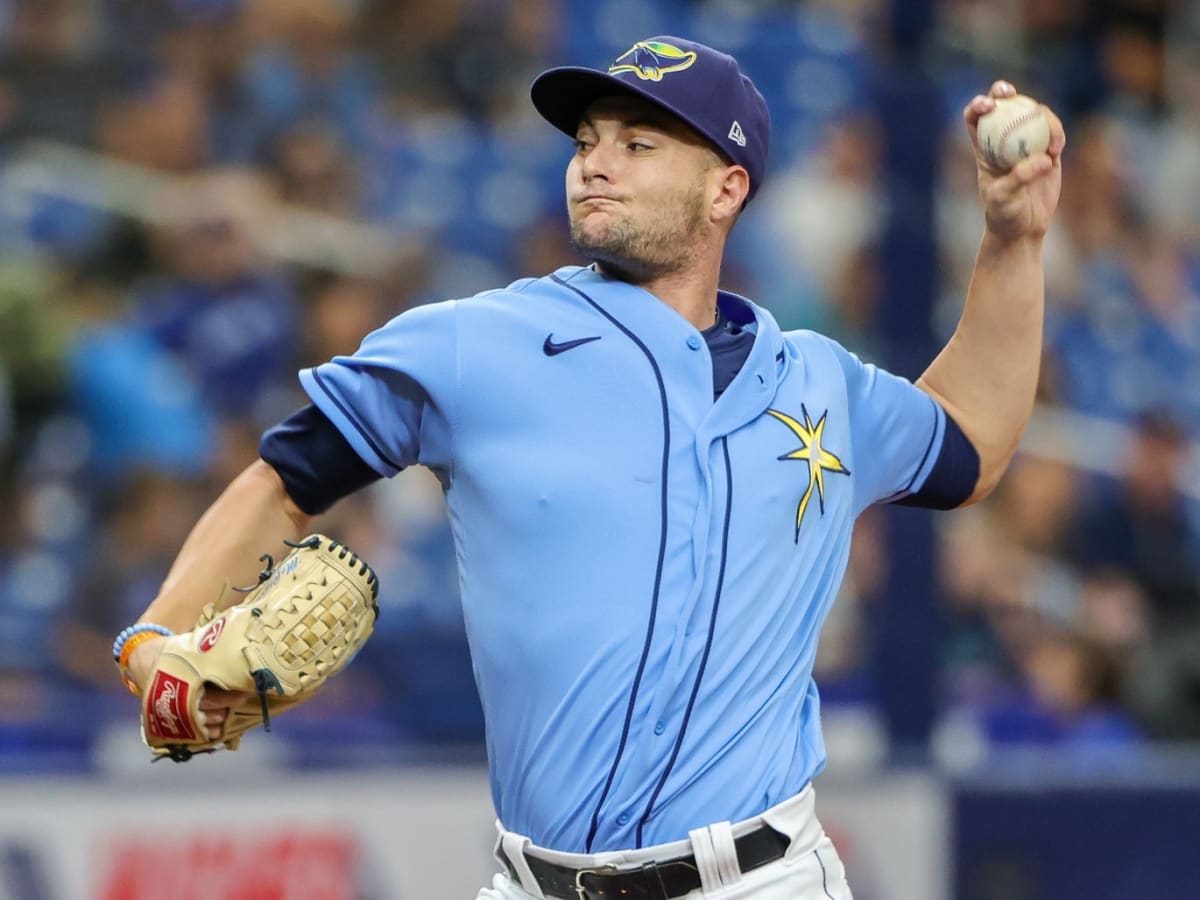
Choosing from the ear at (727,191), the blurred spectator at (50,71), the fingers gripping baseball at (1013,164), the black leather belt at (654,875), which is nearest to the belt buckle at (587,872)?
the black leather belt at (654,875)

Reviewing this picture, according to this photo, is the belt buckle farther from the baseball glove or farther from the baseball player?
the baseball glove

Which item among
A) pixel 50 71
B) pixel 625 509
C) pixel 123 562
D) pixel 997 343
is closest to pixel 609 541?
pixel 625 509

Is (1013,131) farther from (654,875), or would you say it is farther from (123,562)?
(123,562)

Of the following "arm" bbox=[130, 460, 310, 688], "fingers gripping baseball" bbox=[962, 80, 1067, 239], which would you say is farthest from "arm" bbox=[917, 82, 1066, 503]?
"arm" bbox=[130, 460, 310, 688]

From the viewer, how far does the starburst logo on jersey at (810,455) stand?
301cm

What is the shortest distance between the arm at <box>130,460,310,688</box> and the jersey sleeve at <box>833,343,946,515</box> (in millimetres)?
946

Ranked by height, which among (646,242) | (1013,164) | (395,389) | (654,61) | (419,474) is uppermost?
(654,61)

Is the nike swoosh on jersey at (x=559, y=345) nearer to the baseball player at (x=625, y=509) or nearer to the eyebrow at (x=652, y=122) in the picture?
the baseball player at (x=625, y=509)

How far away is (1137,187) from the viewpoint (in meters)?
9.10

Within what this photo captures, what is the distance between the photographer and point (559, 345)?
296cm

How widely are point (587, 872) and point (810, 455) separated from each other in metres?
0.74

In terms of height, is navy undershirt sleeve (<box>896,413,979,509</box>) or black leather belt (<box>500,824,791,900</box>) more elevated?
navy undershirt sleeve (<box>896,413,979,509</box>)

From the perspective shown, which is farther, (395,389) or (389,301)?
(389,301)

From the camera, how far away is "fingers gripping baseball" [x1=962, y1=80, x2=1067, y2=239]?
3.26 metres
